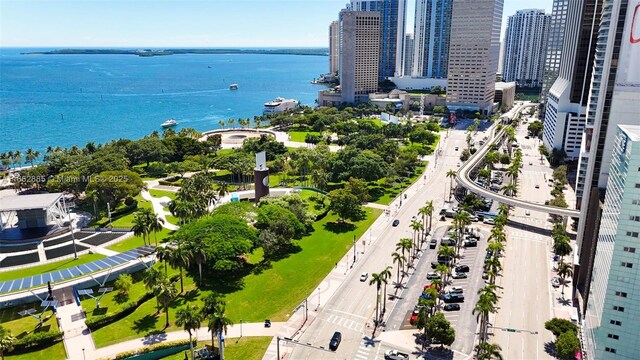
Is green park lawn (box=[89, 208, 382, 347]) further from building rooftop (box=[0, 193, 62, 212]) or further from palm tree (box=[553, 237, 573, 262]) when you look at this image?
palm tree (box=[553, 237, 573, 262])

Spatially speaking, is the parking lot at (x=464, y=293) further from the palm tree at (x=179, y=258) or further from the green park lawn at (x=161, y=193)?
the green park lawn at (x=161, y=193)

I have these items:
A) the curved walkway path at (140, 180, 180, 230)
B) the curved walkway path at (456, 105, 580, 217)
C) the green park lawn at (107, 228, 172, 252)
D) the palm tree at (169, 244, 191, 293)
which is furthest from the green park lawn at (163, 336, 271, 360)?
the curved walkway path at (456, 105, 580, 217)

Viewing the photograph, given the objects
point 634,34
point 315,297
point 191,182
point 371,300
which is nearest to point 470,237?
point 371,300

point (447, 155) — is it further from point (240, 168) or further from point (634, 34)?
point (634, 34)

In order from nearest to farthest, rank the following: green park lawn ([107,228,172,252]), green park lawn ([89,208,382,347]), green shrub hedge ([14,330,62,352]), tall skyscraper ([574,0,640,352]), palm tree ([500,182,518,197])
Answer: tall skyscraper ([574,0,640,352]) < green shrub hedge ([14,330,62,352]) < green park lawn ([89,208,382,347]) < green park lawn ([107,228,172,252]) < palm tree ([500,182,518,197])

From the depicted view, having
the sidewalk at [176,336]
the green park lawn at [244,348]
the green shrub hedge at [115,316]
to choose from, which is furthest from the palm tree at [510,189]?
the green shrub hedge at [115,316]

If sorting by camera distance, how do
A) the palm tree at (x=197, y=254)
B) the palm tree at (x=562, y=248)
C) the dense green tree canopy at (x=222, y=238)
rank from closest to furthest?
the palm tree at (x=197, y=254) < the dense green tree canopy at (x=222, y=238) < the palm tree at (x=562, y=248)
